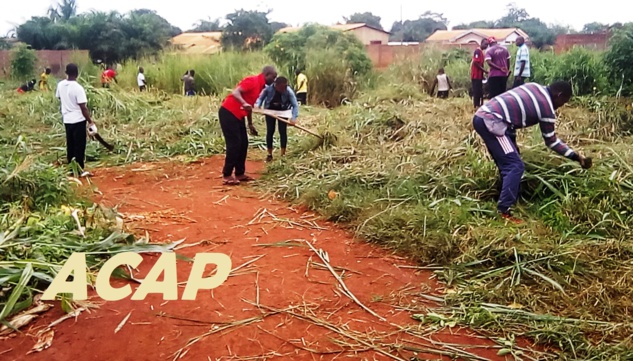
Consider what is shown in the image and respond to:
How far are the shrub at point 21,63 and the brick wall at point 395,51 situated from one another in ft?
39.1

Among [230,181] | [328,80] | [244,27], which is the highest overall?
[244,27]

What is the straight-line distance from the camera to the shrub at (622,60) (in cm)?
892

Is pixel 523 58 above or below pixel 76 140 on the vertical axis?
above

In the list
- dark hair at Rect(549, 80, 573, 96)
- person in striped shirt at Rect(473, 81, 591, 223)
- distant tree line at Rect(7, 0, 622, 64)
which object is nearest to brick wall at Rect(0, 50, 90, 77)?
distant tree line at Rect(7, 0, 622, 64)

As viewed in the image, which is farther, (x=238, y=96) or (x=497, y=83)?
(x=497, y=83)

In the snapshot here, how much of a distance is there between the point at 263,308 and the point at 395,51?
1590 cm

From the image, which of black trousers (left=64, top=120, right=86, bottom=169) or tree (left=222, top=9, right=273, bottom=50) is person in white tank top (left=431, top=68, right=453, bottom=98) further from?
tree (left=222, top=9, right=273, bottom=50)

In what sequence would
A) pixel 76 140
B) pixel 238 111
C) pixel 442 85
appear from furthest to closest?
pixel 442 85 < pixel 76 140 < pixel 238 111

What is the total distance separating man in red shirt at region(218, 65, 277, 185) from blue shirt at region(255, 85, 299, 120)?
0.49 metres

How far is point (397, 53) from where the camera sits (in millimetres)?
17500

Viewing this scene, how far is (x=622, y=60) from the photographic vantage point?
9008 mm

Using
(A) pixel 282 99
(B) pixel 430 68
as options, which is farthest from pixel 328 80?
(A) pixel 282 99

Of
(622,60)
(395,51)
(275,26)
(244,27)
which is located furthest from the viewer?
(275,26)

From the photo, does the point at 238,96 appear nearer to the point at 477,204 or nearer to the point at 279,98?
the point at 279,98
